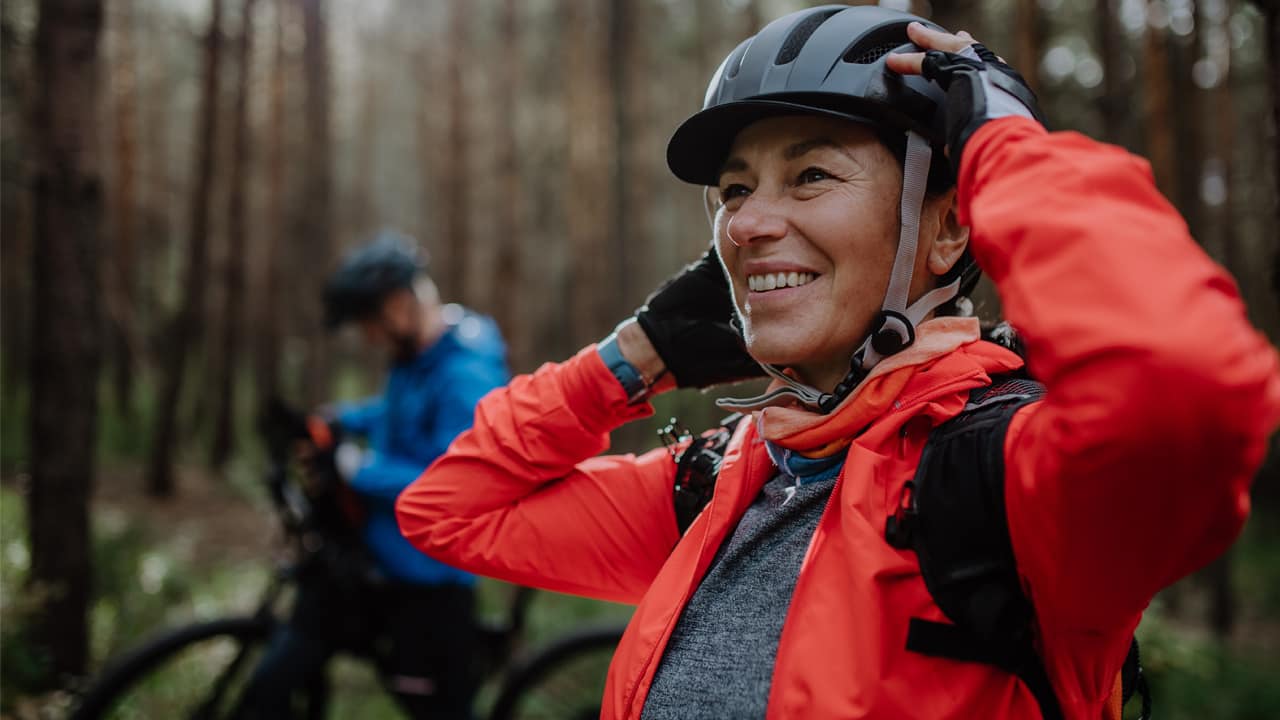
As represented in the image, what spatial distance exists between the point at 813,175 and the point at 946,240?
11.4 inches

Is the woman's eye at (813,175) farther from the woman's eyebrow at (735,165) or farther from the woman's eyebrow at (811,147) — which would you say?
the woman's eyebrow at (735,165)

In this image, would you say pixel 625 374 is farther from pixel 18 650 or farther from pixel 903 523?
pixel 18 650

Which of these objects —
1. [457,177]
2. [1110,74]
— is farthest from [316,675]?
[457,177]

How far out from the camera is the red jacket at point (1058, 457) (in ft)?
2.97

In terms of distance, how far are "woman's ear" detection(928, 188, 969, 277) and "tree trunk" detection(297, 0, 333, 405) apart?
1060cm

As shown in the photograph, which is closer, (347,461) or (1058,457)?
(1058,457)

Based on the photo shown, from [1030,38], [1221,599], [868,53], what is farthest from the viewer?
[1221,599]

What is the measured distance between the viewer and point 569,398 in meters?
1.94

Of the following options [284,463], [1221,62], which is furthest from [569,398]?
[1221,62]

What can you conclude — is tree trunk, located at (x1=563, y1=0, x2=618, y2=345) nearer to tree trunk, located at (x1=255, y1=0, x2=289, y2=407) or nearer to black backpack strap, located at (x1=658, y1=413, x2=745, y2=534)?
tree trunk, located at (x1=255, y1=0, x2=289, y2=407)

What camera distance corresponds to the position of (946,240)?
1.60 metres

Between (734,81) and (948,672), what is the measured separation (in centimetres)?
113

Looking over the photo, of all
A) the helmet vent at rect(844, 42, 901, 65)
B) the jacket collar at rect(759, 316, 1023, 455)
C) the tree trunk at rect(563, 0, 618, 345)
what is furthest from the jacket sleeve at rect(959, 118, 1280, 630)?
the tree trunk at rect(563, 0, 618, 345)

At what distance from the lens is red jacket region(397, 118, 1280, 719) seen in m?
0.91
